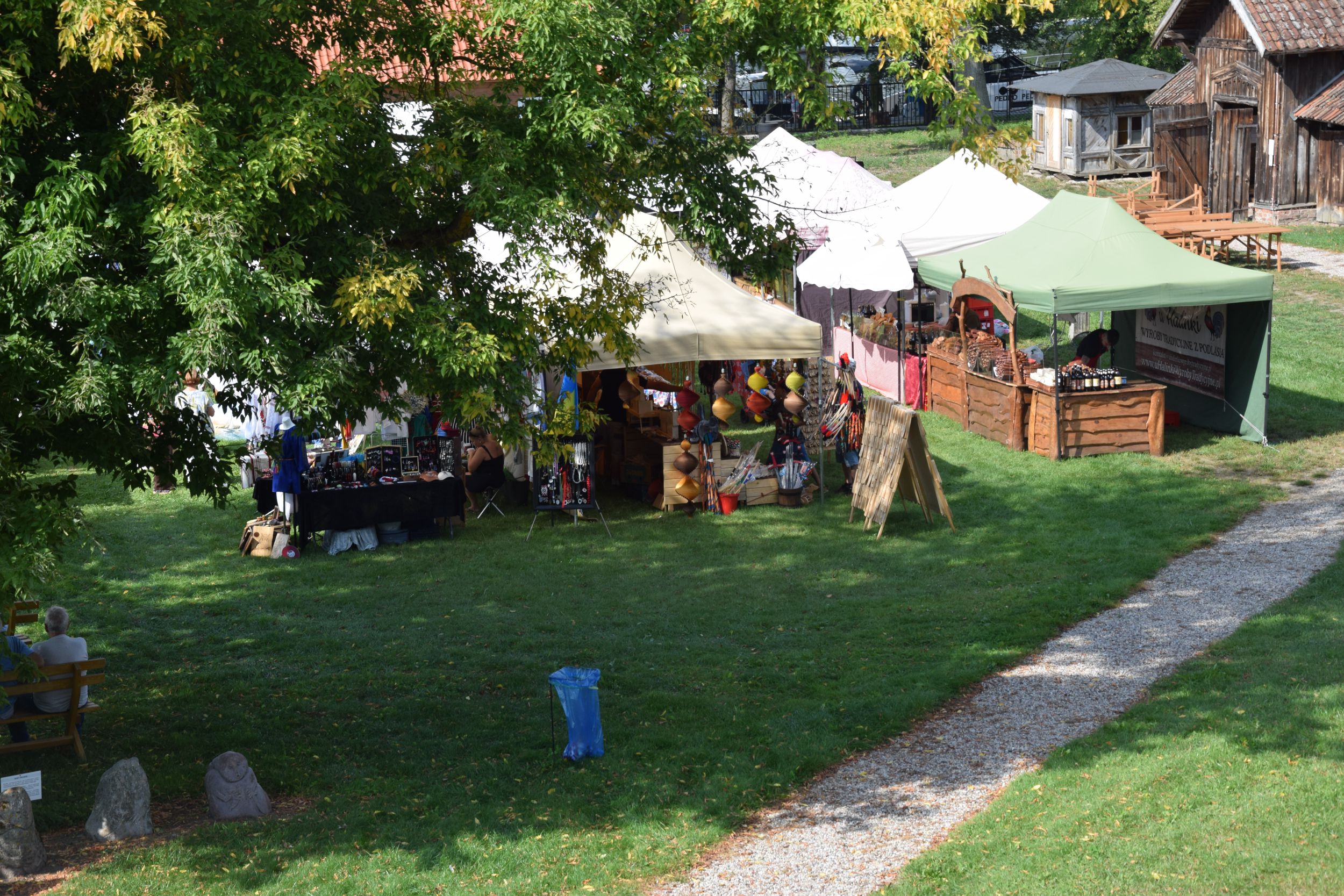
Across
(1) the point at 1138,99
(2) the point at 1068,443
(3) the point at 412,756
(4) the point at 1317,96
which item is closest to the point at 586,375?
(2) the point at 1068,443

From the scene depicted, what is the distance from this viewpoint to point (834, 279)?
20000 mm

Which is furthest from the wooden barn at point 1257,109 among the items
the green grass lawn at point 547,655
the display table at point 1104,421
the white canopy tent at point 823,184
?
the green grass lawn at point 547,655

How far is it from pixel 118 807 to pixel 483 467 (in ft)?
27.1

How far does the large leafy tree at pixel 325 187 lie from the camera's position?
6.68m

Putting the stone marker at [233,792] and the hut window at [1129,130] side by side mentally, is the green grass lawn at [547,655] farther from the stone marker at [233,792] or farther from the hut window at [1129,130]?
the hut window at [1129,130]

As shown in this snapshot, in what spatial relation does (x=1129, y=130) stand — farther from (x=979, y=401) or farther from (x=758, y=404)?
(x=758, y=404)

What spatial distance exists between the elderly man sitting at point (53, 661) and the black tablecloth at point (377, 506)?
186 inches

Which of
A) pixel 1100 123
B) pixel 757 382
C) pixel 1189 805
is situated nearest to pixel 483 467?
pixel 757 382

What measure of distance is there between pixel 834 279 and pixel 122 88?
13785 mm

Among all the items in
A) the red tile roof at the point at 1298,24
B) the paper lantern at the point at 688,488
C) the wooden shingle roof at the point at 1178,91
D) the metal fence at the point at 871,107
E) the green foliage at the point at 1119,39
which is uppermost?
the green foliage at the point at 1119,39

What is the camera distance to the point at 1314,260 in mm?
27656

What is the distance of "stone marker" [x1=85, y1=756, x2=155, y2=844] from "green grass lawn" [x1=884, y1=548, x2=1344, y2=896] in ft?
15.0

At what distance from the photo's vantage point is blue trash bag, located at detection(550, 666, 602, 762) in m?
8.96

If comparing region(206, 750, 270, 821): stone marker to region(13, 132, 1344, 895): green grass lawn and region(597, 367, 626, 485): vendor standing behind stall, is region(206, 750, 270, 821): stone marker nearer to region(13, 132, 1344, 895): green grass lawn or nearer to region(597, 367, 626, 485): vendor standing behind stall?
region(13, 132, 1344, 895): green grass lawn
